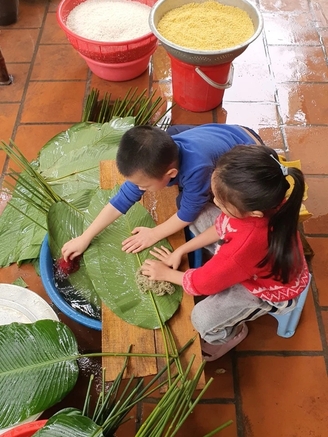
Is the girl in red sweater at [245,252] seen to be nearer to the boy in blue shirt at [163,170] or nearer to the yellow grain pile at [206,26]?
the boy in blue shirt at [163,170]

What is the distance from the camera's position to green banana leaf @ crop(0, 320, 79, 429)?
1.23 meters

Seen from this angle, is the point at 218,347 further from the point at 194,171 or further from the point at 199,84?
the point at 199,84

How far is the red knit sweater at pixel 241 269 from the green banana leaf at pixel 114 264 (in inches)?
5.0

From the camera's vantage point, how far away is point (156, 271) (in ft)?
4.43

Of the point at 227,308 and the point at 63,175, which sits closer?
the point at 227,308

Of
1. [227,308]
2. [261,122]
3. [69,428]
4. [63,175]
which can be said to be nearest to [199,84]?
[261,122]

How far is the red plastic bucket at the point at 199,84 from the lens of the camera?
1.99 m

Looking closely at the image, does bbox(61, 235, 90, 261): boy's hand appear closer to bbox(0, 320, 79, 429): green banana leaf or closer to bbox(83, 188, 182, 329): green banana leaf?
bbox(83, 188, 182, 329): green banana leaf

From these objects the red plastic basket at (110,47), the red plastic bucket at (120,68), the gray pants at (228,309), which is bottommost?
the gray pants at (228,309)

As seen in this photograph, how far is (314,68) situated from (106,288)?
186 centimetres

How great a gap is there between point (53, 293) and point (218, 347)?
1.99ft

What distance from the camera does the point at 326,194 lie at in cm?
199

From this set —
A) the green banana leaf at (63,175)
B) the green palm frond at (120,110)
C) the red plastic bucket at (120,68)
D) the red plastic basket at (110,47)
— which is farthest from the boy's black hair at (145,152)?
the red plastic bucket at (120,68)

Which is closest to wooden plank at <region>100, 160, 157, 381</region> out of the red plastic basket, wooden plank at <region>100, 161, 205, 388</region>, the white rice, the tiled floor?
wooden plank at <region>100, 161, 205, 388</region>
